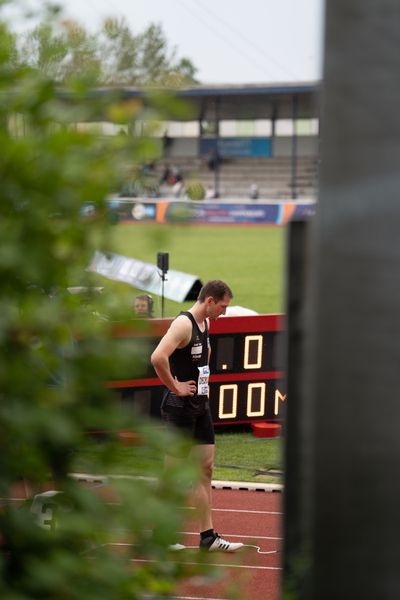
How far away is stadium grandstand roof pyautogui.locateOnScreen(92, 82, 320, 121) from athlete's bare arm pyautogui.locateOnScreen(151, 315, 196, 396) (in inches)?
2091

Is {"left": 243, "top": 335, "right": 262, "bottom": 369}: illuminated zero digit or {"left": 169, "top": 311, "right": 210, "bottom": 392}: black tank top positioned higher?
{"left": 169, "top": 311, "right": 210, "bottom": 392}: black tank top

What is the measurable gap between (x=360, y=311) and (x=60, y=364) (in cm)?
57

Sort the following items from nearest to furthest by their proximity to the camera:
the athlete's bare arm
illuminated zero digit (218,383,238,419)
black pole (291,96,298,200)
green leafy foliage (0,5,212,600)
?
green leafy foliage (0,5,212,600), the athlete's bare arm, illuminated zero digit (218,383,238,419), black pole (291,96,298,200)

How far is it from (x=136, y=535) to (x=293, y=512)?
0.50 m

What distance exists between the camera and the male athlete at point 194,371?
757cm

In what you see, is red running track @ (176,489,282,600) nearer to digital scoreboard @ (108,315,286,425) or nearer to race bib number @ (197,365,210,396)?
race bib number @ (197,365,210,396)

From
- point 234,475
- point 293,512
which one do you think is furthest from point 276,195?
point 293,512

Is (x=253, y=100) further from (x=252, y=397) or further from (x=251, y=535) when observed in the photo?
(x=251, y=535)

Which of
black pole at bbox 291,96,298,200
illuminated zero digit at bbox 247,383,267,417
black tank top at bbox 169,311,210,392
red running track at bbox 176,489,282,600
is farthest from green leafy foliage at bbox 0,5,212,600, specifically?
black pole at bbox 291,96,298,200

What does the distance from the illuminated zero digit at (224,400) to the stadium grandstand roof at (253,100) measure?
→ 4955 centimetres

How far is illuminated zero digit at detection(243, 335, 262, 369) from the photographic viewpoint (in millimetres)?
11289

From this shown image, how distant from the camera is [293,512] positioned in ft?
8.60

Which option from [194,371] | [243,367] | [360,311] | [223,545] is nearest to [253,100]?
[243,367]

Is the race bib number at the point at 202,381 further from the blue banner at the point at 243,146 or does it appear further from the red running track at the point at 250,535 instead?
the blue banner at the point at 243,146
